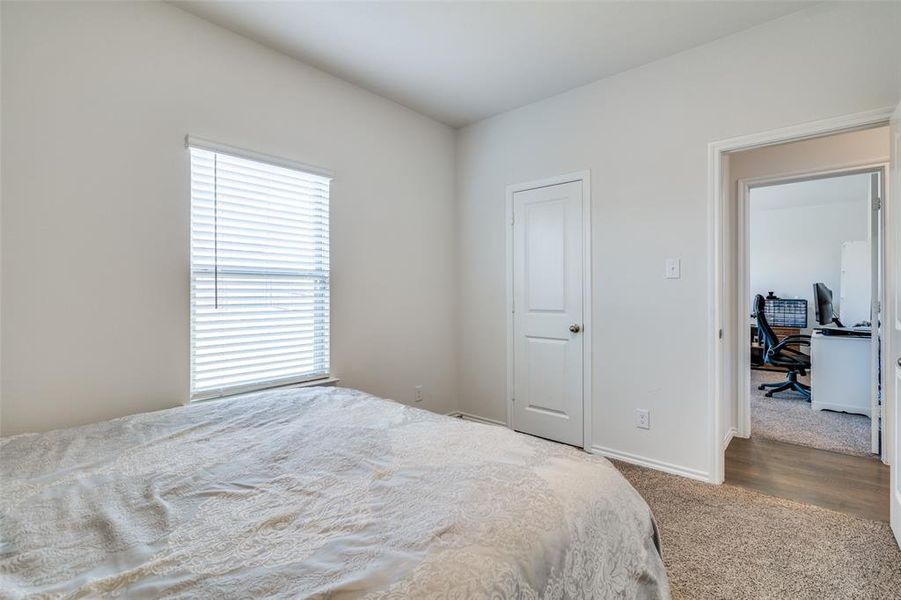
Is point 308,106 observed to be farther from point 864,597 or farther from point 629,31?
point 864,597

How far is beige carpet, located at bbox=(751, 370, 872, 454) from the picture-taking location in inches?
125

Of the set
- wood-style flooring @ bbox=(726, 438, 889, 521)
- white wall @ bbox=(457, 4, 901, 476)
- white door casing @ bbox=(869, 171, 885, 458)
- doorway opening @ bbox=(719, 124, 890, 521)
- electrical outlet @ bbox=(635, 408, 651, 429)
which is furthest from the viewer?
white door casing @ bbox=(869, 171, 885, 458)

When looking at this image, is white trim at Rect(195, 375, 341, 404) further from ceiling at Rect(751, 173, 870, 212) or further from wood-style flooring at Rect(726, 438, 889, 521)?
ceiling at Rect(751, 173, 870, 212)

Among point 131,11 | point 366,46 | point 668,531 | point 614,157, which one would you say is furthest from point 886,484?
point 131,11

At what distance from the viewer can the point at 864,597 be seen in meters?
1.57

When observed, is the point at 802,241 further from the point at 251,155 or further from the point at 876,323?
the point at 251,155

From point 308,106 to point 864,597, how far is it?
3685 mm

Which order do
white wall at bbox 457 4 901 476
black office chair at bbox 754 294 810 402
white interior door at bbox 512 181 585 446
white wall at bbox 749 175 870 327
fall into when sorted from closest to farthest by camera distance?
1. white wall at bbox 457 4 901 476
2. white interior door at bbox 512 181 585 446
3. black office chair at bbox 754 294 810 402
4. white wall at bbox 749 175 870 327

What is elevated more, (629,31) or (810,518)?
(629,31)

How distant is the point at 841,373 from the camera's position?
3.95 m

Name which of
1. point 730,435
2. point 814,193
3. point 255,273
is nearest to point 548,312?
point 730,435

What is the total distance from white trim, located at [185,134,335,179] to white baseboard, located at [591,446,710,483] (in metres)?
2.76

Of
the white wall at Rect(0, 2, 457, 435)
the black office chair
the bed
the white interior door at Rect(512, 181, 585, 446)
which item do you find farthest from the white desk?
the white wall at Rect(0, 2, 457, 435)

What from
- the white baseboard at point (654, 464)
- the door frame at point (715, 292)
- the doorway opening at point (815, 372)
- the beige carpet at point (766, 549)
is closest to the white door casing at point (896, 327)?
the beige carpet at point (766, 549)
